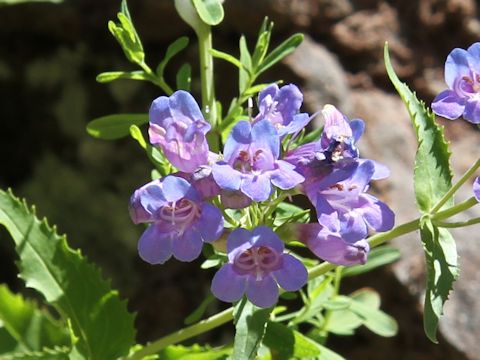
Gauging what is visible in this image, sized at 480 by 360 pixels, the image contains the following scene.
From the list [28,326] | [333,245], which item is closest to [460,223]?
[333,245]

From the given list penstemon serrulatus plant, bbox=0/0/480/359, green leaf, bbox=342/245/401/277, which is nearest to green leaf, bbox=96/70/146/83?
penstemon serrulatus plant, bbox=0/0/480/359

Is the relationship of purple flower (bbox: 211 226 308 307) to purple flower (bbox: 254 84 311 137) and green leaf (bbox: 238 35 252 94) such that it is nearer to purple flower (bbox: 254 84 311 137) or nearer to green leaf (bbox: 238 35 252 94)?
purple flower (bbox: 254 84 311 137)

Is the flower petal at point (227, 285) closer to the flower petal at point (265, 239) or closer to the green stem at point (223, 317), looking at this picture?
the flower petal at point (265, 239)

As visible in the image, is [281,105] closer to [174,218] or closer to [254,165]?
[254,165]

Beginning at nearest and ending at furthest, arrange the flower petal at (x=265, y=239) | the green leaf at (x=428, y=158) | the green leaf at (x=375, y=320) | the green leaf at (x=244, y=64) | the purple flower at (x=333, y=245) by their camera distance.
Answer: the flower petal at (x=265, y=239) < the purple flower at (x=333, y=245) < the green leaf at (x=428, y=158) < the green leaf at (x=244, y=64) < the green leaf at (x=375, y=320)

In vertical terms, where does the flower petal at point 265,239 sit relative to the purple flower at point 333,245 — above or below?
above

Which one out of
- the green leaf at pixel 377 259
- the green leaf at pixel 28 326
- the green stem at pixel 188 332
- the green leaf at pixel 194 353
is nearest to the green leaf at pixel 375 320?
the green leaf at pixel 377 259

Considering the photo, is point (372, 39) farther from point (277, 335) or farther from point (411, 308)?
point (277, 335)
